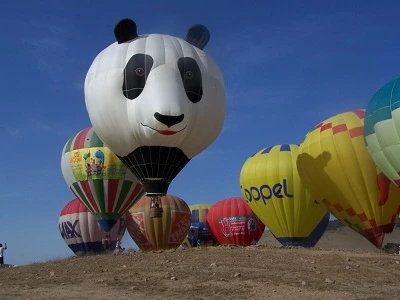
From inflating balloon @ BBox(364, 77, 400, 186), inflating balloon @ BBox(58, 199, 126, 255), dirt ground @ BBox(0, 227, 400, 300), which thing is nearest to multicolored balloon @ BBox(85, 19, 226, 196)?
dirt ground @ BBox(0, 227, 400, 300)

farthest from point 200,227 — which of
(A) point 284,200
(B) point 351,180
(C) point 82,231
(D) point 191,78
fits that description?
(D) point 191,78

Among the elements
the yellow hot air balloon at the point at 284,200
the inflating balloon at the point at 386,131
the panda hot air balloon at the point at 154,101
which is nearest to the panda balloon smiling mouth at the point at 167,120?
the panda hot air balloon at the point at 154,101

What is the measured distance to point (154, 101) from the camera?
17.4 meters

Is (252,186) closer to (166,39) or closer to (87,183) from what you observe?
(87,183)

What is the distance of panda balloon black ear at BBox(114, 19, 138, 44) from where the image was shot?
62.9 feet

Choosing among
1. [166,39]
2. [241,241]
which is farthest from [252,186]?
[166,39]

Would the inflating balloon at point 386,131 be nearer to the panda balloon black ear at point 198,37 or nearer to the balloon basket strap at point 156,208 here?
the panda balloon black ear at point 198,37

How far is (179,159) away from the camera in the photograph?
18.9m

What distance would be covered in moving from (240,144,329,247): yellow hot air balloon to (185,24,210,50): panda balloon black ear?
9.87 meters

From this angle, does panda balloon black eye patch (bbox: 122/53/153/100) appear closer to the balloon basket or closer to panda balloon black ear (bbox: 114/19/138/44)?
panda balloon black ear (bbox: 114/19/138/44)

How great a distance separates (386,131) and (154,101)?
30.1 ft

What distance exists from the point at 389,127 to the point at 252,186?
9.51 m

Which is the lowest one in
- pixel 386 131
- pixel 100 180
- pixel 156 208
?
pixel 156 208

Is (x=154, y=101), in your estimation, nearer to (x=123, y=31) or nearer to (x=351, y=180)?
(x=123, y=31)
